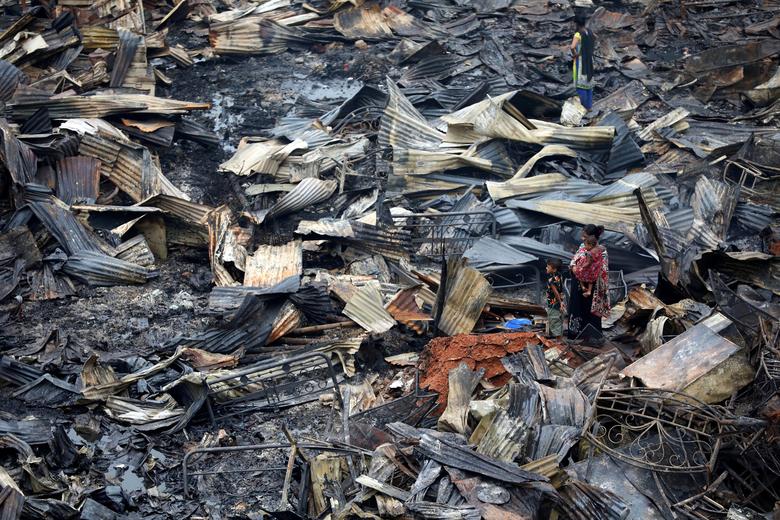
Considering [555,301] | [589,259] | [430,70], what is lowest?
[430,70]

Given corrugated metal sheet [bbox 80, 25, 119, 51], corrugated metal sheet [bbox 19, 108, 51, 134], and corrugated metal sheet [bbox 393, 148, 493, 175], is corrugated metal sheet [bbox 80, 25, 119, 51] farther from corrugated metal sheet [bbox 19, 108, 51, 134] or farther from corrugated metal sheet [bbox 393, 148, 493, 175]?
corrugated metal sheet [bbox 393, 148, 493, 175]

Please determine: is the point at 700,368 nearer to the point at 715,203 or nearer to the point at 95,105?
the point at 715,203

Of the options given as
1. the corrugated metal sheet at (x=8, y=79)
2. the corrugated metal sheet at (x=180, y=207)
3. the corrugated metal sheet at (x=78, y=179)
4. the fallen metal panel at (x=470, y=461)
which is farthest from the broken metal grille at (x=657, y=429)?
the corrugated metal sheet at (x=8, y=79)

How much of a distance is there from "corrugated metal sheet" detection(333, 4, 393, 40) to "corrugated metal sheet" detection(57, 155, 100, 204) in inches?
252

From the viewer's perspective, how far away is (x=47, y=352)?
731 centimetres

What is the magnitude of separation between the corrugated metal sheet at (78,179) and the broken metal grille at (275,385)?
3.76m

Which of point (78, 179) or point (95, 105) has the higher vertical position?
point (95, 105)

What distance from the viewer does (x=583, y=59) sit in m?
11.6

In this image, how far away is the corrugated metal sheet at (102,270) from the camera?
8.56m

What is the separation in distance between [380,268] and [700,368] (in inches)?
153

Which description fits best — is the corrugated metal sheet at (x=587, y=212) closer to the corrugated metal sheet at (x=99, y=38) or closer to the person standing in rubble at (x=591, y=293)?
the person standing in rubble at (x=591, y=293)

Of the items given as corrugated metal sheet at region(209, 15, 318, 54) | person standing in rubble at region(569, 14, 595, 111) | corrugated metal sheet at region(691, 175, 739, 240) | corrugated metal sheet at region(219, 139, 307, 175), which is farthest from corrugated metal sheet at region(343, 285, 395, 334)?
corrugated metal sheet at region(209, 15, 318, 54)

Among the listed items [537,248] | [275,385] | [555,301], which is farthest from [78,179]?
[555,301]

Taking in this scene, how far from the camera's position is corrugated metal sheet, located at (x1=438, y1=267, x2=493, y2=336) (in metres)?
7.59
